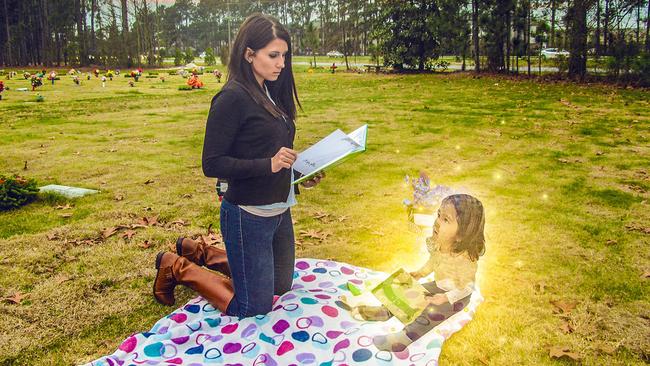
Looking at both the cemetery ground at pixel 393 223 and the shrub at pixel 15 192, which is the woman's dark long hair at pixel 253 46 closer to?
the cemetery ground at pixel 393 223

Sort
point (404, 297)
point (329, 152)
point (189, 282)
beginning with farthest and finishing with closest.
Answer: point (189, 282) < point (404, 297) < point (329, 152)

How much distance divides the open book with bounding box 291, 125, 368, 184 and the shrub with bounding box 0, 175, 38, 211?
5242 mm

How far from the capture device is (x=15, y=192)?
6953 mm

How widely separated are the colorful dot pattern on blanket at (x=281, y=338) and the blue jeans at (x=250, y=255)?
0.55 ft

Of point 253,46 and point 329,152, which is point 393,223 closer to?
point 329,152

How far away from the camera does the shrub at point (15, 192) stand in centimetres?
682

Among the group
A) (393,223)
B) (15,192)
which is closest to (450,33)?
(393,223)

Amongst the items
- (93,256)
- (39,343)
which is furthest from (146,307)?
(93,256)

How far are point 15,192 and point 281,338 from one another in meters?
5.42

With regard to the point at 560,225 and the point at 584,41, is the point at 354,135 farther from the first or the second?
the point at 584,41

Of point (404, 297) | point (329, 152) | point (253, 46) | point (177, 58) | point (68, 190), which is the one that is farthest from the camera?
point (177, 58)

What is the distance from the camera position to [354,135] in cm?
366

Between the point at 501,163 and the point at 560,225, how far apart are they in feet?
10.4

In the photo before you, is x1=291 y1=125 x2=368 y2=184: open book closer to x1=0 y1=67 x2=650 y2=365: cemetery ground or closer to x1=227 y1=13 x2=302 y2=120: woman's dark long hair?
x1=227 y1=13 x2=302 y2=120: woman's dark long hair
